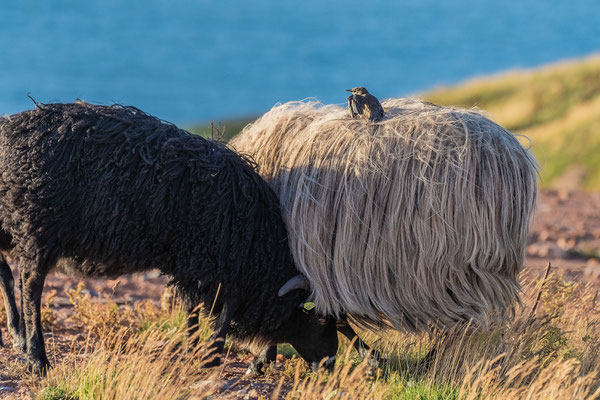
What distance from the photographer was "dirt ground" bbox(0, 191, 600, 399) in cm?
548

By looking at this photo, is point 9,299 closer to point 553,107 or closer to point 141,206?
point 141,206

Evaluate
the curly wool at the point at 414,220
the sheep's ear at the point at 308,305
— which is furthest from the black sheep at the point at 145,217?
the curly wool at the point at 414,220

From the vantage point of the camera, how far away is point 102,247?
17.6 feet

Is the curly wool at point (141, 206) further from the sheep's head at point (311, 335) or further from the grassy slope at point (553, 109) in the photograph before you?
the grassy slope at point (553, 109)

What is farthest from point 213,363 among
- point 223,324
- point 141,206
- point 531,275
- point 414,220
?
point 531,275

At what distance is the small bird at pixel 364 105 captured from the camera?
610 centimetres

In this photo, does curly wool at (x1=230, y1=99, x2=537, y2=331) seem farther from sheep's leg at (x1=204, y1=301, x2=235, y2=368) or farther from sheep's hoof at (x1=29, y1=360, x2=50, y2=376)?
sheep's hoof at (x1=29, y1=360, x2=50, y2=376)

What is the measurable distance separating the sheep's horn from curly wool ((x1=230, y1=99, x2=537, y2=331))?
6cm

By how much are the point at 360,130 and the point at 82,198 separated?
2.17 metres

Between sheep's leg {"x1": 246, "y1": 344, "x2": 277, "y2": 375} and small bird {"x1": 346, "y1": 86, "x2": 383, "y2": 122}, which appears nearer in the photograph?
sheep's leg {"x1": 246, "y1": 344, "x2": 277, "y2": 375}

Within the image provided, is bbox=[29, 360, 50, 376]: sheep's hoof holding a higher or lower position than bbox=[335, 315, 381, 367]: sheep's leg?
higher

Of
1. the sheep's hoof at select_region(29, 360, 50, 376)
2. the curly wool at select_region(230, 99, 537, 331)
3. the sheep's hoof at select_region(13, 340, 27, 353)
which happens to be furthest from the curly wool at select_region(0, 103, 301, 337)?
the sheep's hoof at select_region(13, 340, 27, 353)

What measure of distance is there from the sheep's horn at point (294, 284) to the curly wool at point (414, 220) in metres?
0.06

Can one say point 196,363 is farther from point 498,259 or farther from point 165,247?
point 498,259
